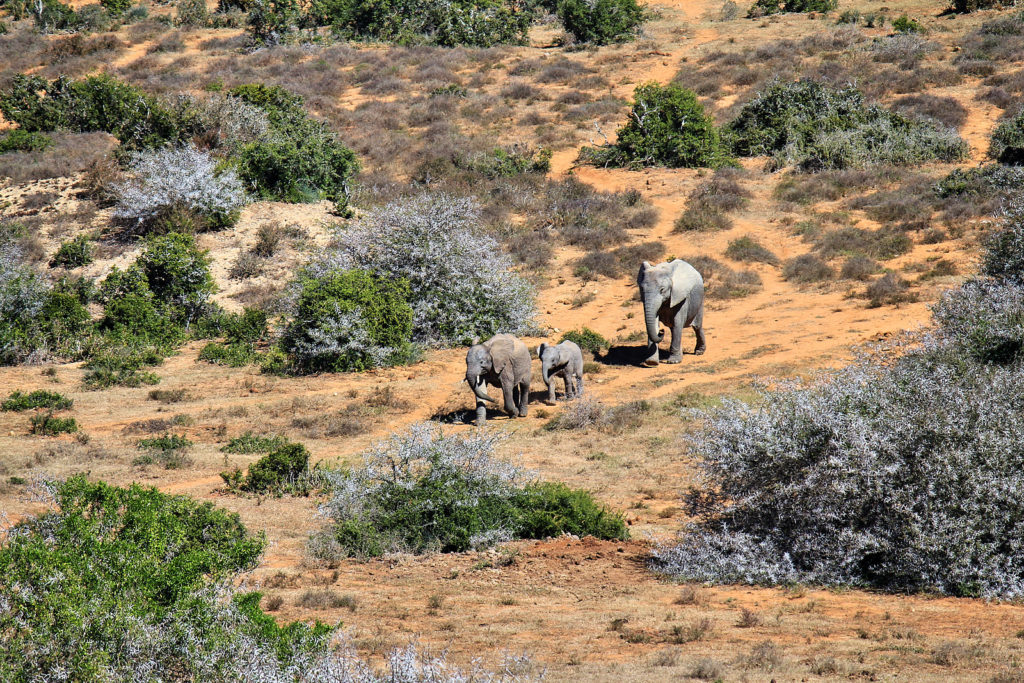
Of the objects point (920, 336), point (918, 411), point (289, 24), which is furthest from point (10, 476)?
point (289, 24)

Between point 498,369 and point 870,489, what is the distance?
7.53 meters

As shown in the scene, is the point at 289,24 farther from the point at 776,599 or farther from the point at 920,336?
the point at 776,599

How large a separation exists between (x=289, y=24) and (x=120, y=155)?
68.3 ft

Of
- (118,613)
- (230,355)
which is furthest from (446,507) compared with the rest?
(230,355)

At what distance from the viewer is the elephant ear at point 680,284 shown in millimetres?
17969

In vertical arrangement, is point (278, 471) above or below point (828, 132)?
below

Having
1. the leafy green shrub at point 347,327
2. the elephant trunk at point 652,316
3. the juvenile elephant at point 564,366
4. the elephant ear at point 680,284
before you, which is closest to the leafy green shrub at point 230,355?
the leafy green shrub at point 347,327

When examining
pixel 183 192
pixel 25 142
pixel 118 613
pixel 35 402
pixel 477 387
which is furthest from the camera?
pixel 25 142

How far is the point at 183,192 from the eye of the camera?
25.2 metres

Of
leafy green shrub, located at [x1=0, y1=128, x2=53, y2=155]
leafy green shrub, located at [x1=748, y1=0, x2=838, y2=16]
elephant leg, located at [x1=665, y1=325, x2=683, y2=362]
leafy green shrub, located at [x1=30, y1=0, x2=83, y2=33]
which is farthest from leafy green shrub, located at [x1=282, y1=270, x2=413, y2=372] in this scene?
leafy green shrub, located at [x1=30, y1=0, x2=83, y2=33]

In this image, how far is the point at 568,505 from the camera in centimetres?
1102

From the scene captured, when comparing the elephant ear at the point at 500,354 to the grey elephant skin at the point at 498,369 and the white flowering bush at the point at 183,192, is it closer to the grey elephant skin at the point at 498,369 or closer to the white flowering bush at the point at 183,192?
the grey elephant skin at the point at 498,369

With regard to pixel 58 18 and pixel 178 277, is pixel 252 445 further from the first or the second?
pixel 58 18

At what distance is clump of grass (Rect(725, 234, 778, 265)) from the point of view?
77.4 feet
